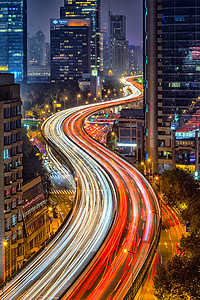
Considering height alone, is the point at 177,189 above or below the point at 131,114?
below

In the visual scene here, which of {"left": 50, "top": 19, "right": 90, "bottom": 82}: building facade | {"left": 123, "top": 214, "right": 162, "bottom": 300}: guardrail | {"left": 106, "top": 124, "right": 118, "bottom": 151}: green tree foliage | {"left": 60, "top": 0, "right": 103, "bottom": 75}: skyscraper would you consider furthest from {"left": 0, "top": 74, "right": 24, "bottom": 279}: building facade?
{"left": 60, "top": 0, "right": 103, "bottom": 75}: skyscraper

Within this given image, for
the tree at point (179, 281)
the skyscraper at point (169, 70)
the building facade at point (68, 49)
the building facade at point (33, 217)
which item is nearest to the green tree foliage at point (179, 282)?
the tree at point (179, 281)

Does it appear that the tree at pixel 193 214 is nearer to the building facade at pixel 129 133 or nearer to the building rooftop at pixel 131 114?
the building facade at pixel 129 133

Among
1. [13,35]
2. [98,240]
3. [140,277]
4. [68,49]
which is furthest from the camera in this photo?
[68,49]

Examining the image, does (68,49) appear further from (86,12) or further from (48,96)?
(48,96)

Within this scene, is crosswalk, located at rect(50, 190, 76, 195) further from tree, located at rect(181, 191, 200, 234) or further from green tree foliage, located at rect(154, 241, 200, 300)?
green tree foliage, located at rect(154, 241, 200, 300)

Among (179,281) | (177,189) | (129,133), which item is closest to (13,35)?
(129,133)

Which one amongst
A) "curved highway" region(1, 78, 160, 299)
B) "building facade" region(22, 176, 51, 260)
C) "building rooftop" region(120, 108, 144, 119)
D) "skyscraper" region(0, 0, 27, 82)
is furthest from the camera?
"skyscraper" region(0, 0, 27, 82)

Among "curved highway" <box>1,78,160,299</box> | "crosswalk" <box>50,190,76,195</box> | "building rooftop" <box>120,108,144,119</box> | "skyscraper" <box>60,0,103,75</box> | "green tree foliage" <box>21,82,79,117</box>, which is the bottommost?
"crosswalk" <box>50,190,76,195</box>

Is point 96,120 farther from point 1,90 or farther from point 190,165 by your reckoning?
point 1,90
